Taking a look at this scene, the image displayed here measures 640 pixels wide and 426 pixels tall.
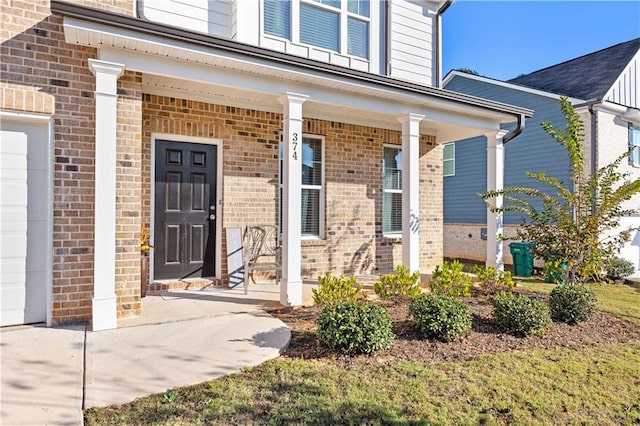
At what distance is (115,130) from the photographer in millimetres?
4148

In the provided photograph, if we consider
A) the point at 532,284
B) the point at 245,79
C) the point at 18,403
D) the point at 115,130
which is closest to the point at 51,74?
the point at 115,130

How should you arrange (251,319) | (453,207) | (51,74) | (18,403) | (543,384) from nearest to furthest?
(18,403) → (543,384) → (51,74) → (251,319) → (453,207)

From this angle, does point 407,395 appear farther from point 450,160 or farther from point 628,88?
point 628,88

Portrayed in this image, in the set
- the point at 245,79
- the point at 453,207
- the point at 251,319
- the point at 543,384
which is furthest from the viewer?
the point at 453,207

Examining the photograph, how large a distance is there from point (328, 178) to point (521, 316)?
4.08m

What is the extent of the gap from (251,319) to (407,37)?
21.7 ft

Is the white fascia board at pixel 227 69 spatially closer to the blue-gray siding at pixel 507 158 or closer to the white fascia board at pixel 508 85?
the blue-gray siding at pixel 507 158

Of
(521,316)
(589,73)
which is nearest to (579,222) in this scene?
(521,316)

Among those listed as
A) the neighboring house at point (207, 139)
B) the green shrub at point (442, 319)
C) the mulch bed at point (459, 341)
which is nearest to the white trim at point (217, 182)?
the neighboring house at point (207, 139)

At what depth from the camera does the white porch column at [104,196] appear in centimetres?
403

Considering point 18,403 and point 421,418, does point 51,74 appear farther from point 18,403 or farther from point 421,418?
point 421,418

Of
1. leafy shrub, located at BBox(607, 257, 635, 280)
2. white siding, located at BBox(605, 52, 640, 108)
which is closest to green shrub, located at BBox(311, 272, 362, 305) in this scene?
leafy shrub, located at BBox(607, 257, 635, 280)

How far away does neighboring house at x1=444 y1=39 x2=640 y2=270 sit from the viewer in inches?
408

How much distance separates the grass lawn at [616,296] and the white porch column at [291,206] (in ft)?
15.0
